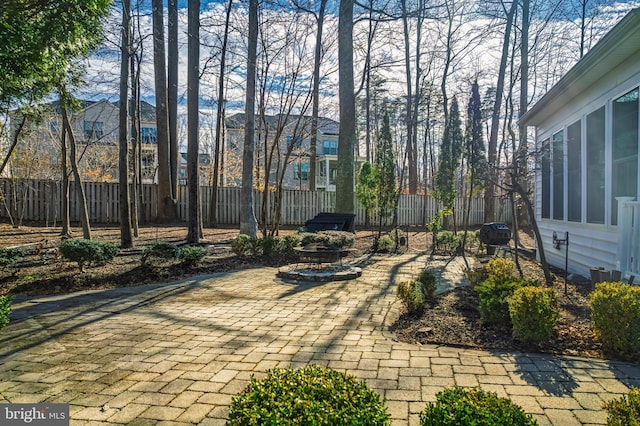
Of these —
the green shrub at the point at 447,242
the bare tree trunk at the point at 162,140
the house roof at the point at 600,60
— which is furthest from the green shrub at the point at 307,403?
the bare tree trunk at the point at 162,140

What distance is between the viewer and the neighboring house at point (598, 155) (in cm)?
478

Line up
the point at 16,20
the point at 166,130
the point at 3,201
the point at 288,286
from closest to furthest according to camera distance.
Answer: the point at 16,20 < the point at 288,286 < the point at 3,201 < the point at 166,130

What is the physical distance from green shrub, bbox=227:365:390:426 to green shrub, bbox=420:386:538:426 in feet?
0.67

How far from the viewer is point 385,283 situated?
6.05m

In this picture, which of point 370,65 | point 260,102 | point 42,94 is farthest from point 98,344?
point 370,65

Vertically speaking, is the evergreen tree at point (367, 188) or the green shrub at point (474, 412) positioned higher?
the evergreen tree at point (367, 188)

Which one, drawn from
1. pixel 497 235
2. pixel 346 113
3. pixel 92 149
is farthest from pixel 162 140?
pixel 497 235

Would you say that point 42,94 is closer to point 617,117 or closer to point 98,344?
point 98,344

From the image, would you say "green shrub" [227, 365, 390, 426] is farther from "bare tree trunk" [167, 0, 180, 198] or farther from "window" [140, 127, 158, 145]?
"window" [140, 127, 158, 145]

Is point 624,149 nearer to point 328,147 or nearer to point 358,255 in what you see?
point 358,255

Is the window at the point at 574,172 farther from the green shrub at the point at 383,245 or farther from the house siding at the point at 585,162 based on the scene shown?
the green shrub at the point at 383,245

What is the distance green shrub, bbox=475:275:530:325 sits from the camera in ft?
11.8

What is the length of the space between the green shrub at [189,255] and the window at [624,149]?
21.8 ft

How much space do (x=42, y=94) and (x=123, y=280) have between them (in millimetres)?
3399
